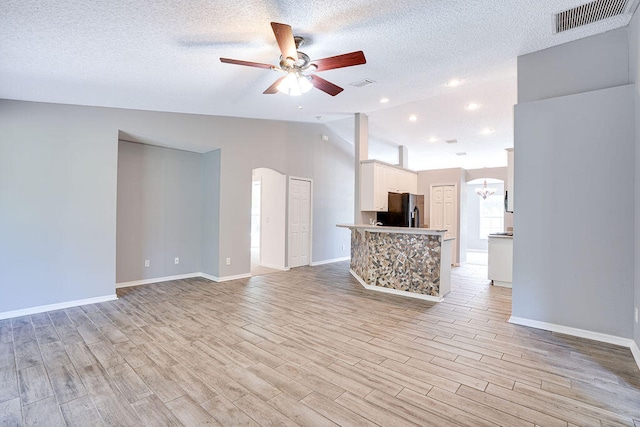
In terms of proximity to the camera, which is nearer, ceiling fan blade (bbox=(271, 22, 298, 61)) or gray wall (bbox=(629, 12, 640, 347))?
ceiling fan blade (bbox=(271, 22, 298, 61))

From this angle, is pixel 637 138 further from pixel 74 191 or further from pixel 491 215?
pixel 491 215

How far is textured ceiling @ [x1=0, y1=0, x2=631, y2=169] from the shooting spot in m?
2.31

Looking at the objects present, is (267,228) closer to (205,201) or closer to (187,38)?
(205,201)

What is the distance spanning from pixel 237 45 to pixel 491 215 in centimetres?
1082

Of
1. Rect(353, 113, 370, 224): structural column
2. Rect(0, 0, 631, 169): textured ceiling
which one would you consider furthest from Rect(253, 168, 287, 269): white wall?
Rect(0, 0, 631, 169): textured ceiling

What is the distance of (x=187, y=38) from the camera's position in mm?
2621

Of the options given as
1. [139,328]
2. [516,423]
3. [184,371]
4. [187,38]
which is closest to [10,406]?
[184,371]

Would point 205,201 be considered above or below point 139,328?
above

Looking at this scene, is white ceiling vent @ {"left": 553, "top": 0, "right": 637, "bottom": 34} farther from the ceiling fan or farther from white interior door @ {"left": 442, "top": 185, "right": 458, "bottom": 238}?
white interior door @ {"left": 442, "top": 185, "right": 458, "bottom": 238}

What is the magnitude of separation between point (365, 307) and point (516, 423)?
7.53 feet

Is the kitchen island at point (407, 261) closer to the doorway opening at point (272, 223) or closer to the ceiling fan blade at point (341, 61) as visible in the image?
the doorway opening at point (272, 223)

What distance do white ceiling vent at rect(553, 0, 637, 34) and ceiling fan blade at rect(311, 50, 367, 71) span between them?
187 cm

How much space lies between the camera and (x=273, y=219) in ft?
23.1

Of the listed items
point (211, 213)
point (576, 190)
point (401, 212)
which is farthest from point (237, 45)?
point (401, 212)
